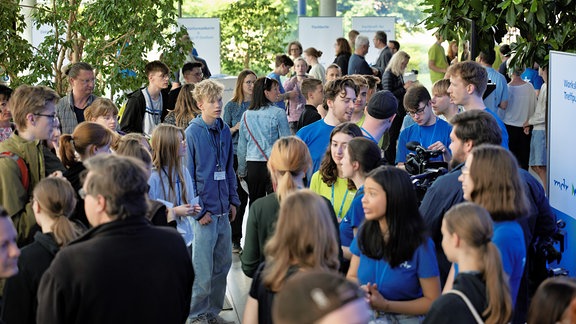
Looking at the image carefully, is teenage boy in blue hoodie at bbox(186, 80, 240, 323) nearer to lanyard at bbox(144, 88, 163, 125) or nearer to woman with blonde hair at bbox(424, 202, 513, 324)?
lanyard at bbox(144, 88, 163, 125)

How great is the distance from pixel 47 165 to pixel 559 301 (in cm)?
274

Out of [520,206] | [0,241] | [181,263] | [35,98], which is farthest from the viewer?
[35,98]

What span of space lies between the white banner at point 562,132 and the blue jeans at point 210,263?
228 cm

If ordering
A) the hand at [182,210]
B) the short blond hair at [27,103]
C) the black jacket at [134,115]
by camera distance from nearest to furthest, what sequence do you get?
the short blond hair at [27,103] → the hand at [182,210] → the black jacket at [134,115]

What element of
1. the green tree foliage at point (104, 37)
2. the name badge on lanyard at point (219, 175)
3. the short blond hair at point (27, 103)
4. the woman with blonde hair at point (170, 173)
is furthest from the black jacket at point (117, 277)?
the green tree foliage at point (104, 37)

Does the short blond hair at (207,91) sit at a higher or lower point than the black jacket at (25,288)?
higher

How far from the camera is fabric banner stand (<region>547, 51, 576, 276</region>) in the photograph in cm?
619

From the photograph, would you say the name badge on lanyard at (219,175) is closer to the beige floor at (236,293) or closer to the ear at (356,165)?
the beige floor at (236,293)

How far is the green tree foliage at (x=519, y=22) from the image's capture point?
7641 millimetres

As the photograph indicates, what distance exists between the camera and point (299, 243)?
3.41 metres

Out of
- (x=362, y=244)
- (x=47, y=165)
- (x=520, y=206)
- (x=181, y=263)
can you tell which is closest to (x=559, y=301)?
(x=520, y=206)

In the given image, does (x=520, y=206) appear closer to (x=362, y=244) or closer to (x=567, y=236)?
(x=362, y=244)

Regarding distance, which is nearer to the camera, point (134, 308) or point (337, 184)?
point (134, 308)

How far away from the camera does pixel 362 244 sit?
4086mm
